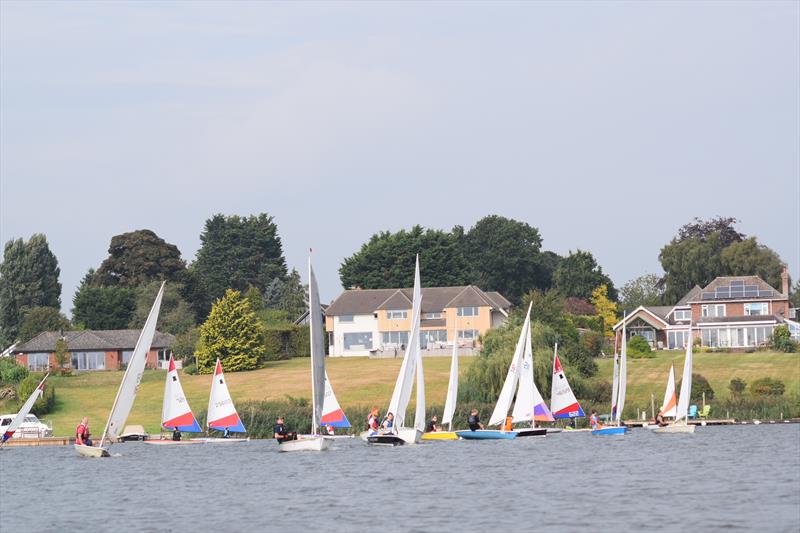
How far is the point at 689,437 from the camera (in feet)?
205

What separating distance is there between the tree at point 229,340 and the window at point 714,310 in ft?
128

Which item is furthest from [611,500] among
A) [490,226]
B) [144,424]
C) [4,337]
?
[490,226]

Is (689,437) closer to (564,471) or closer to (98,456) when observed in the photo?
(564,471)

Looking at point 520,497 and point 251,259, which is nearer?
point 520,497

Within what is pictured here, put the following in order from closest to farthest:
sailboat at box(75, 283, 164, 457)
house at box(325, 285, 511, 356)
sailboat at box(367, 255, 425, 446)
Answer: sailboat at box(75, 283, 164, 457), sailboat at box(367, 255, 425, 446), house at box(325, 285, 511, 356)

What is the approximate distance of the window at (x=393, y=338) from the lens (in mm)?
115875

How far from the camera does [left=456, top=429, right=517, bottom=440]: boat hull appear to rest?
6278 cm

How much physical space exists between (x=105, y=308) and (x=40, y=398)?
148 feet

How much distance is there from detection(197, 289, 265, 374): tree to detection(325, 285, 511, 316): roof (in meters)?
18.0

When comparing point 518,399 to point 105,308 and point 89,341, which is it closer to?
point 89,341

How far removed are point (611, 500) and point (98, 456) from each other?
27.1m

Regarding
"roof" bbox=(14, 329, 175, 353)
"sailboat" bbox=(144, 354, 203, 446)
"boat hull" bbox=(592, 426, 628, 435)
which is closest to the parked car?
"sailboat" bbox=(144, 354, 203, 446)

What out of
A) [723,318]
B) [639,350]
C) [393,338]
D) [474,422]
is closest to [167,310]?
[393,338]

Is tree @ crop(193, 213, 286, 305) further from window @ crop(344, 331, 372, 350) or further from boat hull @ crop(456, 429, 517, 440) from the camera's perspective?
boat hull @ crop(456, 429, 517, 440)
